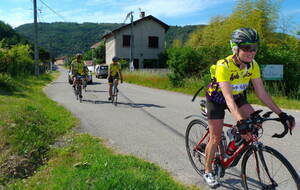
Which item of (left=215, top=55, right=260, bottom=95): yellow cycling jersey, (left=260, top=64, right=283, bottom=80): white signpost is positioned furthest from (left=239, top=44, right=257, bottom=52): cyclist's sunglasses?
(left=260, top=64, right=283, bottom=80): white signpost

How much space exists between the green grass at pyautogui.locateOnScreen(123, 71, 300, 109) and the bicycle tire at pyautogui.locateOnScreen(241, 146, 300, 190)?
7.92 metres

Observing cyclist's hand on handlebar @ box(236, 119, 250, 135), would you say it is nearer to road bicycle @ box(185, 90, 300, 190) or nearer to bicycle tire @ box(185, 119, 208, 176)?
road bicycle @ box(185, 90, 300, 190)

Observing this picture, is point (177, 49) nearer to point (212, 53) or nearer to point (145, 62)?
point (212, 53)

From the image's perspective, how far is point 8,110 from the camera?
7.96 metres

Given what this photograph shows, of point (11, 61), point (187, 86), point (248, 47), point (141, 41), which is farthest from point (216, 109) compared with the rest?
point (141, 41)

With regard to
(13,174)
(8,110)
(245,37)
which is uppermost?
(245,37)

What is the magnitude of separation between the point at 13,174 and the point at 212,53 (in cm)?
1333

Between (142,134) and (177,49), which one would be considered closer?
(142,134)

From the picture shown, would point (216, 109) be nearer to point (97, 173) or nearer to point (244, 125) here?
point (244, 125)

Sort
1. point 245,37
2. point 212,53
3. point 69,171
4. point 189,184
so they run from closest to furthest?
1. point 245,37
2. point 189,184
3. point 69,171
4. point 212,53

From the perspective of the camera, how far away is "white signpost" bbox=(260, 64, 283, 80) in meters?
12.9

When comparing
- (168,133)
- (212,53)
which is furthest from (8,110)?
(212,53)

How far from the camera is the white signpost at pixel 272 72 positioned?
12945 millimetres

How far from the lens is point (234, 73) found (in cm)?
319
